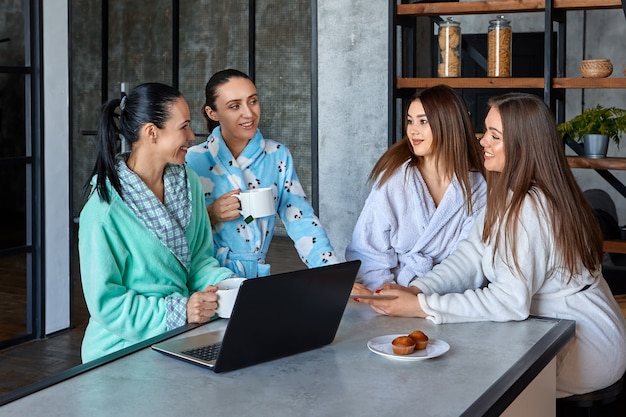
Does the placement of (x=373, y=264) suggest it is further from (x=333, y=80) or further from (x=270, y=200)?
(x=333, y=80)

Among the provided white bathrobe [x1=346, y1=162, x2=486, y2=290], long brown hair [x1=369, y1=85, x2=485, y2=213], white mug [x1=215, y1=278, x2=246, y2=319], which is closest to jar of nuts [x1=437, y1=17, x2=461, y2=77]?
long brown hair [x1=369, y1=85, x2=485, y2=213]

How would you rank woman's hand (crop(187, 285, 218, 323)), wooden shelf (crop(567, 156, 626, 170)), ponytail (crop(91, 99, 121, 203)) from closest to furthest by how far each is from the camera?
woman's hand (crop(187, 285, 218, 323))
ponytail (crop(91, 99, 121, 203))
wooden shelf (crop(567, 156, 626, 170))

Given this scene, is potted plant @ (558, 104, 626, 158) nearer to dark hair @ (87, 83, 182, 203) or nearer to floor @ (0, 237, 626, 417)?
dark hair @ (87, 83, 182, 203)

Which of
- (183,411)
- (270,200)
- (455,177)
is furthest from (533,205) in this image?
(183,411)

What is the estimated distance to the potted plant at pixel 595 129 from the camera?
3.99 m

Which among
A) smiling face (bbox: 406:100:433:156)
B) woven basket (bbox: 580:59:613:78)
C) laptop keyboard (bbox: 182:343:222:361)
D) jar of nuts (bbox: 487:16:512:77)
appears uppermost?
jar of nuts (bbox: 487:16:512:77)

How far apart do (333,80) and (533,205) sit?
7.03 ft

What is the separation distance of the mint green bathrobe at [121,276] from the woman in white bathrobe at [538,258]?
22.5 inches

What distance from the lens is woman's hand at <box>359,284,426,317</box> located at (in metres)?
2.31

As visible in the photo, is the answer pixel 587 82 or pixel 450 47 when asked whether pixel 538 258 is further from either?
pixel 450 47

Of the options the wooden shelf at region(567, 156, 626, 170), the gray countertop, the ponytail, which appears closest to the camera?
the gray countertop

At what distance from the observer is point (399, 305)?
2.33 meters

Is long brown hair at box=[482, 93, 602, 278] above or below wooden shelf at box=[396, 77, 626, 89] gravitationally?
below

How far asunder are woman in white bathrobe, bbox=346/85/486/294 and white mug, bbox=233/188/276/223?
326 millimetres
